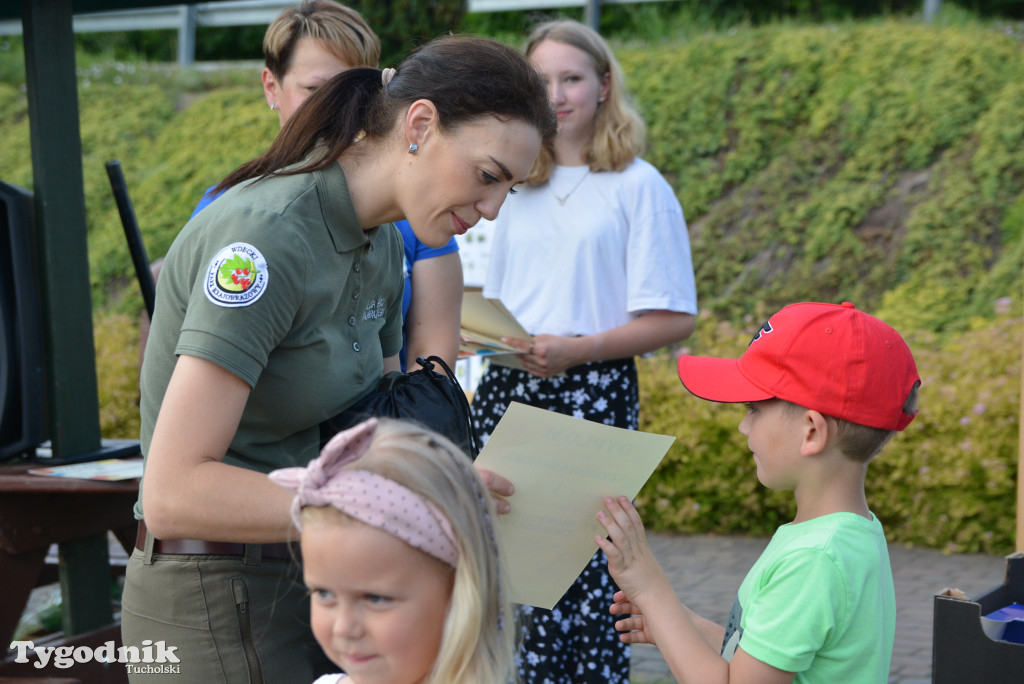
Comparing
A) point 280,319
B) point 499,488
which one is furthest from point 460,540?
point 280,319

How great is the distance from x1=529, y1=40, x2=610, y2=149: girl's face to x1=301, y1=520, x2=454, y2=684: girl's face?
2.06 metres

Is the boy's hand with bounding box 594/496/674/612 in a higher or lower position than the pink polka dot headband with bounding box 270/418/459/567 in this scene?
lower

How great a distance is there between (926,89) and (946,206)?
45.6 inches

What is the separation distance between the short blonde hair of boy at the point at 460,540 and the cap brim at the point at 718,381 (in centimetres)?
55

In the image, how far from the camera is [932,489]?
5496 mm

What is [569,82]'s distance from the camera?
3217mm

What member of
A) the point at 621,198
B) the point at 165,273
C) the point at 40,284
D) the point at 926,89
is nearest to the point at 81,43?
the point at 926,89

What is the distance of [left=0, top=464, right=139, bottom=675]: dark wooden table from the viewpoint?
2955 millimetres

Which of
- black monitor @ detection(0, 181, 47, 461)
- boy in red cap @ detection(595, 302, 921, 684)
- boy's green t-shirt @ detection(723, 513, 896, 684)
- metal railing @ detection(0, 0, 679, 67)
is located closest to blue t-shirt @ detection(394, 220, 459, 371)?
boy in red cap @ detection(595, 302, 921, 684)

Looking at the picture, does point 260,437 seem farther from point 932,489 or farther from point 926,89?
point 926,89

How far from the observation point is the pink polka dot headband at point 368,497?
1365mm

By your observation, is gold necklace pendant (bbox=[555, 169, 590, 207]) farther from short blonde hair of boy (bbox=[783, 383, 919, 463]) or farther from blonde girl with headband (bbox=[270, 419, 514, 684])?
blonde girl with headband (bbox=[270, 419, 514, 684])

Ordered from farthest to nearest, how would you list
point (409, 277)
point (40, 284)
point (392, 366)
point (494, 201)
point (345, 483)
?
point (40, 284)
point (409, 277)
point (392, 366)
point (494, 201)
point (345, 483)

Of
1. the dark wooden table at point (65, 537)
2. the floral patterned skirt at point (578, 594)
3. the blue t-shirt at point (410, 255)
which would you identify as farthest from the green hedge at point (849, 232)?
the blue t-shirt at point (410, 255)
